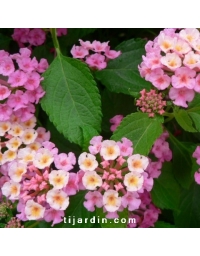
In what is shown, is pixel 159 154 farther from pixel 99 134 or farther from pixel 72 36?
pixel 72 36

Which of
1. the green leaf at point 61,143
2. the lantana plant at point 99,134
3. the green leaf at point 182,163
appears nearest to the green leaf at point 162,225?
the lantana plant at point 99,134

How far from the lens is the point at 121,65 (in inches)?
60.0

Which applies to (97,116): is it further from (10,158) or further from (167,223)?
(167,223)

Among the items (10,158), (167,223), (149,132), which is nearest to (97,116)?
(149,132)

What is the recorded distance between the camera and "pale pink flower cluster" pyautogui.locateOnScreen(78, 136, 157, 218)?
1.13 metres

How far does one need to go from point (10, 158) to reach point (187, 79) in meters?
0.54

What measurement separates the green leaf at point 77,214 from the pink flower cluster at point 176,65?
382 mm

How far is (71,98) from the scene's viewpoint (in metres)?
1.37

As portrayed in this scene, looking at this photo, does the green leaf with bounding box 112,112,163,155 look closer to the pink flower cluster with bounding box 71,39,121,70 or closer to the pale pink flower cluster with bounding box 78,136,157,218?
the pale pink flower cluster with bounding box 78,136,157,218

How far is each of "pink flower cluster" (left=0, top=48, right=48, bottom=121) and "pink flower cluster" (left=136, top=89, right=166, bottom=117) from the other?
31 centimetres

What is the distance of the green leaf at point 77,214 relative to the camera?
130 centimetres

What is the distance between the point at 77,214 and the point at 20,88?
1.38 feet

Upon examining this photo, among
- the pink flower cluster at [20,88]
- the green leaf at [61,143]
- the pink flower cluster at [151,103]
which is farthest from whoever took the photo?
the green leaf at [61,143]

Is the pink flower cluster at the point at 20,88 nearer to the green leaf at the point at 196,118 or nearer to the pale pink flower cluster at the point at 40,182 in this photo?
the pale pink flower cluster at the point at 40,182
